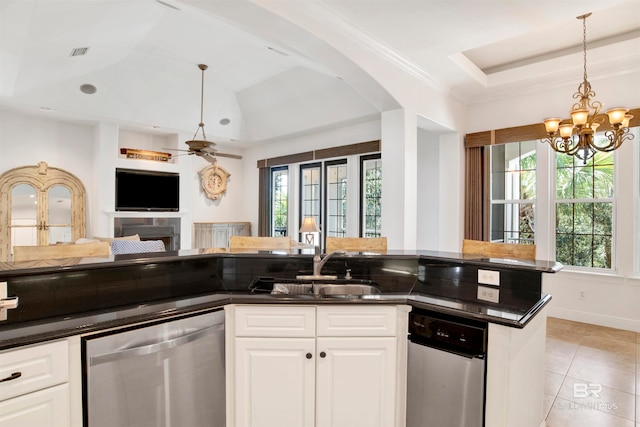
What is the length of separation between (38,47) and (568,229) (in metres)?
6.84

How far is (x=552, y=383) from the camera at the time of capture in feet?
9.11

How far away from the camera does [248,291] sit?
6.83 ft

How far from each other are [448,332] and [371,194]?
4297 mm

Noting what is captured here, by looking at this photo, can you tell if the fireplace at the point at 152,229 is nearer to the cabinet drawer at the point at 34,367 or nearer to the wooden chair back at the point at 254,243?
the wooden chair back at the point at 254,243

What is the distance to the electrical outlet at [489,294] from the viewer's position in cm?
187

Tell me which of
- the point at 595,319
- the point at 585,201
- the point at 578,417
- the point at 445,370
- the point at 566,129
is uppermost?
the point at 566,129

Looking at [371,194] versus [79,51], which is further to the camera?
[371,194]

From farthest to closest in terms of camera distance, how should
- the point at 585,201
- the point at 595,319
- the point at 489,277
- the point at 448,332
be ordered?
the point at 585,201 < the point at 595,319 < the point at 489,277 < the point at 448,332

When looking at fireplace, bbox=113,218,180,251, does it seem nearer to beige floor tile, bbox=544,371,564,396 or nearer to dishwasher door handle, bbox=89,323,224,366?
dishwasher door handle, bbox=89,323,224,366

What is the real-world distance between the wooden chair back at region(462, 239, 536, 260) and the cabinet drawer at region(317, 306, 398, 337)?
123 cm

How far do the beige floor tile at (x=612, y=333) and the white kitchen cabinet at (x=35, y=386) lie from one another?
471 centimetres

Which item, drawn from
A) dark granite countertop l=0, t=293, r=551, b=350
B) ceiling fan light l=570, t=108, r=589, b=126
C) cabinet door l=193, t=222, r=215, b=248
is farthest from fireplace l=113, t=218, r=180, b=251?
ceiling fan light l=570, t=108, r=589, b=126

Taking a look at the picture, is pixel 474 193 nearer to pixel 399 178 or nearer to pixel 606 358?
pixel 399 178

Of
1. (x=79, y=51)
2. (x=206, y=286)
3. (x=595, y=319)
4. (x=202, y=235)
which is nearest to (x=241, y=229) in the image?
(x=202, y=235)
